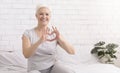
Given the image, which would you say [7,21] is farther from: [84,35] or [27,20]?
[84,35]

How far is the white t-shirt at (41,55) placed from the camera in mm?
2291

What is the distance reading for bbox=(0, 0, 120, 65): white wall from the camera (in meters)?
3.42

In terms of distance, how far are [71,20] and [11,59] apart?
1000mm

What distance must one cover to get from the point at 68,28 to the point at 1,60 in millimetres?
1027

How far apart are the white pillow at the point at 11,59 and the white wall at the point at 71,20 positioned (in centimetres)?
29

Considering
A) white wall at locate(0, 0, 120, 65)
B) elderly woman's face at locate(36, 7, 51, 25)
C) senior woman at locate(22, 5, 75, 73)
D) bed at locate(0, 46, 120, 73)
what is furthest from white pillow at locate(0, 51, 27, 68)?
elderly woman's face at locate(36, 7, 51, 25)

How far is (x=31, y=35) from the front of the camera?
7.61ft

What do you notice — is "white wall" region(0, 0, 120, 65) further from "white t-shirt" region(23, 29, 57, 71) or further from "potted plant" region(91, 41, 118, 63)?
"white t-shirt" region(23, 29, 57, 71)

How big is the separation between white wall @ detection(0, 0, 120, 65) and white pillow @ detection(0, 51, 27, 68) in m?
0.29

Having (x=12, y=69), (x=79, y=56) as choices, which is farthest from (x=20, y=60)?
(x=79, y=56)

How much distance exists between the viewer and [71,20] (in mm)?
3586

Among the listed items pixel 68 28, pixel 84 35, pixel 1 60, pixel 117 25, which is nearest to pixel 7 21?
pixel 1 60

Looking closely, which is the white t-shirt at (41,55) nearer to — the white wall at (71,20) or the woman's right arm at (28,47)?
the woman's right arm at (28,47)

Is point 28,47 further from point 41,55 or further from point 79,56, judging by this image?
point 79,56
